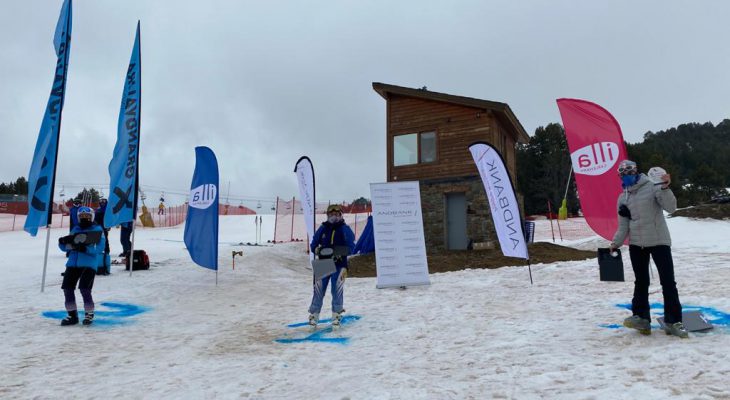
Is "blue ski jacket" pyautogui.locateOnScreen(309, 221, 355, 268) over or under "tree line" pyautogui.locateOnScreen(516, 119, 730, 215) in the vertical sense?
under

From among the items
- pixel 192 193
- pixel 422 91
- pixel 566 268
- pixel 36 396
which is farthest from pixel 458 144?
pixel 36 396

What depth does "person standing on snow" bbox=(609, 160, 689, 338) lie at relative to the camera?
4.86 metres

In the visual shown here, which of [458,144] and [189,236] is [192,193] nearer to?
[189,236]

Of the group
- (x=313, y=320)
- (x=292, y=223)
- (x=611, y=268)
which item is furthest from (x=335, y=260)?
(x=292, y=223)

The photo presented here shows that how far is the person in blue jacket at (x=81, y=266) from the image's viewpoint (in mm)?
6898

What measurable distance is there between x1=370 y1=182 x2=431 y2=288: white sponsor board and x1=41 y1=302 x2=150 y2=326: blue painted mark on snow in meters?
4.95

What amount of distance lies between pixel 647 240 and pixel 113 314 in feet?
26.3

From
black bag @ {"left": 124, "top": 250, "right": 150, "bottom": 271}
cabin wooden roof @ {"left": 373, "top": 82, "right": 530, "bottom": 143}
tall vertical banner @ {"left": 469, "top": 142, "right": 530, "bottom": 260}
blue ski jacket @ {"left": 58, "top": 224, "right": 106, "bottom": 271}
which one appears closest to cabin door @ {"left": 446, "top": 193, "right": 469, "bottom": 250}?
cabin wooden roof @ {"left": 373, "top": 82, "right": 530, "bottom": 143}

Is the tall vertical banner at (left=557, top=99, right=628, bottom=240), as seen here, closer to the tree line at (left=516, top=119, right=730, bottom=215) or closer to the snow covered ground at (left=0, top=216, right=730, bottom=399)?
the snow covered ground at (left=0, top=216, right=730, bottom=399)

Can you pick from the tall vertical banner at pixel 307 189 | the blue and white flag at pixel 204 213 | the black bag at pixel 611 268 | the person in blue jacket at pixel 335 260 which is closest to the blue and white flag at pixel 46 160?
the blue and white flag at pixel 204 213

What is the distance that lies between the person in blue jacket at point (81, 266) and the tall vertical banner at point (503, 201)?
24.7 feet

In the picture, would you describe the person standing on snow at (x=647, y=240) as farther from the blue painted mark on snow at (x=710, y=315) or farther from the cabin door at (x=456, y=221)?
the cabin door at (x=456, y=221)

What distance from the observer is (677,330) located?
15.6 feet

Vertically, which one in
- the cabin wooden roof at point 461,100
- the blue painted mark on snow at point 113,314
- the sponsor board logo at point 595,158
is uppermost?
the cabin wooden roof at point 461,100
